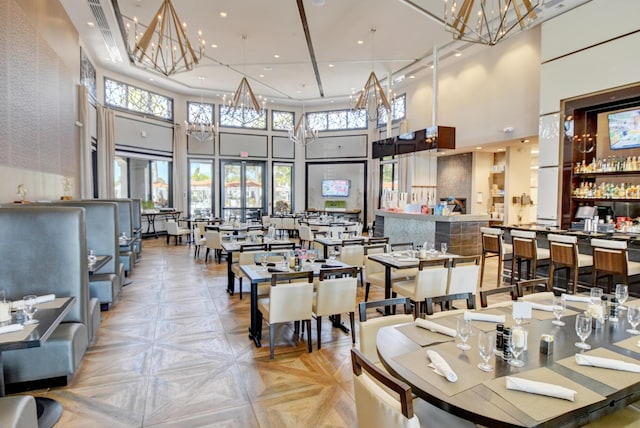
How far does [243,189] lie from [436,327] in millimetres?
13730

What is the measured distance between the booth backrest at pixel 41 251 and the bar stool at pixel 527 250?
590 cm

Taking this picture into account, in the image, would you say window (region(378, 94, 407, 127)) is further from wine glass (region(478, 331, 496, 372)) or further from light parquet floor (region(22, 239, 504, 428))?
wine glass (region(478, 331, 496, 372))

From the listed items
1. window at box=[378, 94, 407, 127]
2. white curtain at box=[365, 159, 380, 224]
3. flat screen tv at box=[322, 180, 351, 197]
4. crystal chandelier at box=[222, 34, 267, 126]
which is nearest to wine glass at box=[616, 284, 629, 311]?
crystal chandelier at box=[222, 34, 267, 126]

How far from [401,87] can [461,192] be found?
4.49 metres

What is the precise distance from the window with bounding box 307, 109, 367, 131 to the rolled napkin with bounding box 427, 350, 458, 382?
45.6 feet

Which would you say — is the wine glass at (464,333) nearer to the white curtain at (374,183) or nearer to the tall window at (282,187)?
the white curtain at (374,183)

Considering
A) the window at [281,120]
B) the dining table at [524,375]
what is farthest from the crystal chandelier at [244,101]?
the dining table at [524,375]

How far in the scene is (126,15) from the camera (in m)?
7.79

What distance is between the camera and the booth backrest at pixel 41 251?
3.07 meters

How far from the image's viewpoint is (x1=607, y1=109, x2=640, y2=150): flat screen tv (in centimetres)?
609

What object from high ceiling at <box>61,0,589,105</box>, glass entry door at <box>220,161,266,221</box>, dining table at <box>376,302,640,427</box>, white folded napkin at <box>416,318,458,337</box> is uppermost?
high ceiling at <box>61,0,589,105</box>

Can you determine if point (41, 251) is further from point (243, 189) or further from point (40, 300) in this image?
point (243, 189)

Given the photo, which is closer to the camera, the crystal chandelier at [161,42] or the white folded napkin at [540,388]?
the white folded napkin at [540,388]

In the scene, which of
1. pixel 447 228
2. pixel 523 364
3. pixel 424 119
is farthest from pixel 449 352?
pixel 424 119
